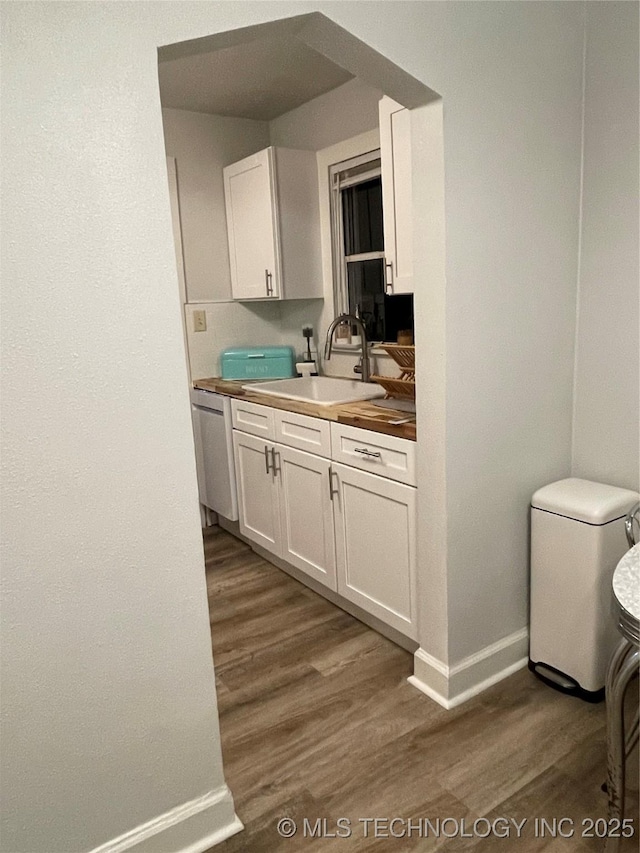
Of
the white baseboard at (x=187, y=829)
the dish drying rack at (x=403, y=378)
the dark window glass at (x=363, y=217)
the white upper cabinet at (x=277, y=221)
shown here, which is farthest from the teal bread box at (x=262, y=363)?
the white baseboard at (x=187, y=829)

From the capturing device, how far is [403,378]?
264 centimetres

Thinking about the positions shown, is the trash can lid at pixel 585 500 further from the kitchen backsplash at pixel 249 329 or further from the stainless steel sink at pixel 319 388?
the kitchen backsplash at pixel 249 329

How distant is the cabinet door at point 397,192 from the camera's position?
228cm

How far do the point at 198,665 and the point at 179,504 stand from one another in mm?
432

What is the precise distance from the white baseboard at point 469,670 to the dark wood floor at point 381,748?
1.4 inches

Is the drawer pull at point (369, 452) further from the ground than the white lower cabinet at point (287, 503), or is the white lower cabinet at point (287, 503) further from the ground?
the drawer pull at point (369, 452)

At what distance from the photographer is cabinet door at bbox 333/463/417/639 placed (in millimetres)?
2285

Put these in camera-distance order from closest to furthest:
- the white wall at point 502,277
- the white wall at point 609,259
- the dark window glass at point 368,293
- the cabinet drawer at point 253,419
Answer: the white wall at point 502,277
the white wall at point 609,259
the cabinet drawer at point 253,419
the dark window glass at point 368,293

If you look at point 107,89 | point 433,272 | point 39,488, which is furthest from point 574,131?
point 39,488

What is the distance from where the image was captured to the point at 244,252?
3.66 metres

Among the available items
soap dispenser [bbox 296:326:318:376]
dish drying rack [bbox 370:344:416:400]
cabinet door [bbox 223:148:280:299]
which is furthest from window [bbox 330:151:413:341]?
dish drying rack [bbox 370:344:416:400]

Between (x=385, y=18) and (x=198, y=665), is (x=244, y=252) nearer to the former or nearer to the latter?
(x=385, y=18)

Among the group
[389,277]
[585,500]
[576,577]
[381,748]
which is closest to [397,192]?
[389,277]

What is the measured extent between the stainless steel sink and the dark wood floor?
3.93 ft
